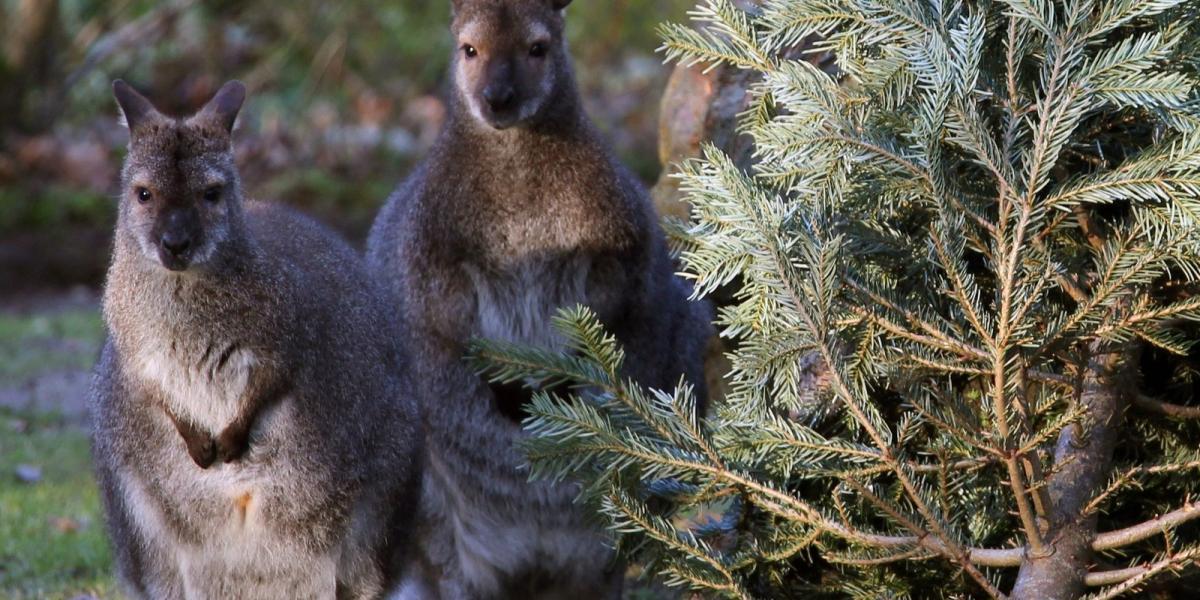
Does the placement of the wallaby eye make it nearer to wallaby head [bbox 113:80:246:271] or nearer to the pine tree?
wallaby head [bbox 113:80:246:271]

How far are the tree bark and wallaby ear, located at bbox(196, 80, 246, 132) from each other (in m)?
2.29

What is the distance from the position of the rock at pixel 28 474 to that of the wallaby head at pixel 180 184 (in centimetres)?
285

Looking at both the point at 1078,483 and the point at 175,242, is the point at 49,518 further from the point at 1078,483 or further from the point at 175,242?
the point at 1078,483

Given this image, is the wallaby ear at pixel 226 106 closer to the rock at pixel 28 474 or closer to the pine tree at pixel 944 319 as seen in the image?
the pine tree at pixel 944 319

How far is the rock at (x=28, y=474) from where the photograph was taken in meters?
6.52

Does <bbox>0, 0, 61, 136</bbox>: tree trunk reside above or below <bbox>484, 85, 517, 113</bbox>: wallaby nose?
below

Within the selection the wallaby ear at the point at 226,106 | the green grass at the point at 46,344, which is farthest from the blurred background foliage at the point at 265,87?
the wallaby ear at the point at 226,106

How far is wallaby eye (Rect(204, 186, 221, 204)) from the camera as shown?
12.8ft

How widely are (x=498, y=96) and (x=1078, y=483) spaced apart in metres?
2.19

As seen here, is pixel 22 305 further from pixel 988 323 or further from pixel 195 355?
pixel 988 323

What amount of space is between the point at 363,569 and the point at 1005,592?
178cm

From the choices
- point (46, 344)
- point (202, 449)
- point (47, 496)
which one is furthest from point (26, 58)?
point (202, 449)

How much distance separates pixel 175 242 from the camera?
148 inches

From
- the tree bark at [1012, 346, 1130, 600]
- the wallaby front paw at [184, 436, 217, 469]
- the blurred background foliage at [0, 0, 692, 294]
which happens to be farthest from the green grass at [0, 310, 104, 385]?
the tree bark at [1012, 346, 1130, 600]
